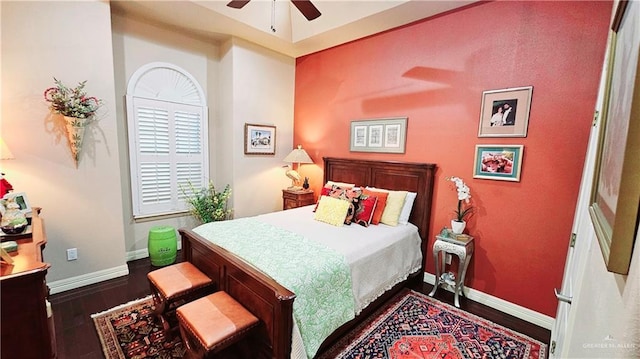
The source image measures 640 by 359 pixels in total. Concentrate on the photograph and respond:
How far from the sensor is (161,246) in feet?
10.8

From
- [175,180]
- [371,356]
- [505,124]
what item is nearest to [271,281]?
[371,356]

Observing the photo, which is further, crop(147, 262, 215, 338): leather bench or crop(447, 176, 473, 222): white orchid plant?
crop(447, 176, 473, 222): white orchid plant

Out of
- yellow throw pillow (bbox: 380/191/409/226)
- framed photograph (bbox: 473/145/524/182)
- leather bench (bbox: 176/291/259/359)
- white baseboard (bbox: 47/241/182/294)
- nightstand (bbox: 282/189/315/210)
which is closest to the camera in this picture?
leather bench (bbox: 176/291/259/359)

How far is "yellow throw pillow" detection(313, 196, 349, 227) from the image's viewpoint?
292 cm

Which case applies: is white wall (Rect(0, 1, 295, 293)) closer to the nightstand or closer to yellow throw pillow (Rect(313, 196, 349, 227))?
the nightstand

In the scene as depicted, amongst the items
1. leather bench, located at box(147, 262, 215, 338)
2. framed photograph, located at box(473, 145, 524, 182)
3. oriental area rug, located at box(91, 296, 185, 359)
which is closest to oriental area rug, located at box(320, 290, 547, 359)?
leather bench, located at box(147, 262, 215, 338)

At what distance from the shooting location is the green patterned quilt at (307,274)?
5.67 ft

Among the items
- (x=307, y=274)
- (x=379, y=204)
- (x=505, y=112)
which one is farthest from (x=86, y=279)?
(x=505, y=112)

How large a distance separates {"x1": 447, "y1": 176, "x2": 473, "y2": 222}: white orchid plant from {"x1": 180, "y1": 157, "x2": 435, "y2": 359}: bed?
30cm

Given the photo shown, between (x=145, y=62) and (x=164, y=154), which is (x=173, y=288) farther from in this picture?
(x=145, y=62)

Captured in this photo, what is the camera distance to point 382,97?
11.4ft

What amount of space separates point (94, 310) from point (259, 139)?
2.80 meters

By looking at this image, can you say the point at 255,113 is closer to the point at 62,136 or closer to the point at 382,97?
the point at 382,97

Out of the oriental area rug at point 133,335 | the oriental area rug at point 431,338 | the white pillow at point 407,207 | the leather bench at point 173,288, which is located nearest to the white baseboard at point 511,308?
the oriental area rug at point 431,338
